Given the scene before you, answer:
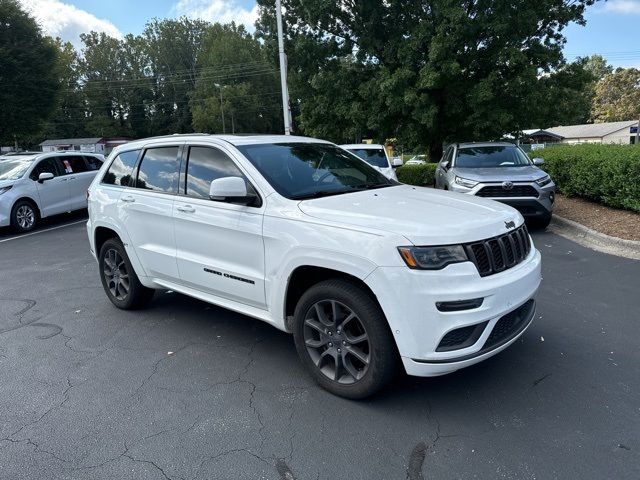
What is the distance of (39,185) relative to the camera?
1095cm

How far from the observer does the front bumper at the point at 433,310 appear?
2.73m

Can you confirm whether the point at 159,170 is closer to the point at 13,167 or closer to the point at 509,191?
the point at 509,191

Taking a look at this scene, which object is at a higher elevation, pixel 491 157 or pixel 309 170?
pixel 309 170

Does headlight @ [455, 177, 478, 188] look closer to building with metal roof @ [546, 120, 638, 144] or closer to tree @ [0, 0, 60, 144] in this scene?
→ tree @ [0, 0, 60, 144]

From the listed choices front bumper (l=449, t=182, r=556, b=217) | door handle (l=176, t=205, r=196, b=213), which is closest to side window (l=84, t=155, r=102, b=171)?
door handle (l=176, t=205, r=196, b=213)

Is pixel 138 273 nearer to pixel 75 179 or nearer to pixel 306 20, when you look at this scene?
pixel 75 179

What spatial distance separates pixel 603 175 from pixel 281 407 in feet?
28.1

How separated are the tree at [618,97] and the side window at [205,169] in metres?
83.5

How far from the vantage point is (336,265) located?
9.82 feet

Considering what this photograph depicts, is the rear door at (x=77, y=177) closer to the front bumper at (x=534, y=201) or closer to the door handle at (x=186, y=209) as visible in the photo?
the door handle at (x=186, y=209)

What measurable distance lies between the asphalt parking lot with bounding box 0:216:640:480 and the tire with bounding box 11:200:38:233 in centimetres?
663

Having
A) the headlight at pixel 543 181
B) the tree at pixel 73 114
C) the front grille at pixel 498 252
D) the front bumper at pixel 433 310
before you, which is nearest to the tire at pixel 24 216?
the front bumper at pixel 433 310

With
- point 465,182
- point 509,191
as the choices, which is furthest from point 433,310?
point 465,182

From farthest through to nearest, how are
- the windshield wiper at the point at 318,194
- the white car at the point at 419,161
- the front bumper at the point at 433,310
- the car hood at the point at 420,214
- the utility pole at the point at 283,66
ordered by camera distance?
the white car at the point at 419,161
the utility pole at the point at 283,66
the windshield wiper at the point at 318,194
the car hood at the point at 420,214
the front bumper at the point at 433,310
